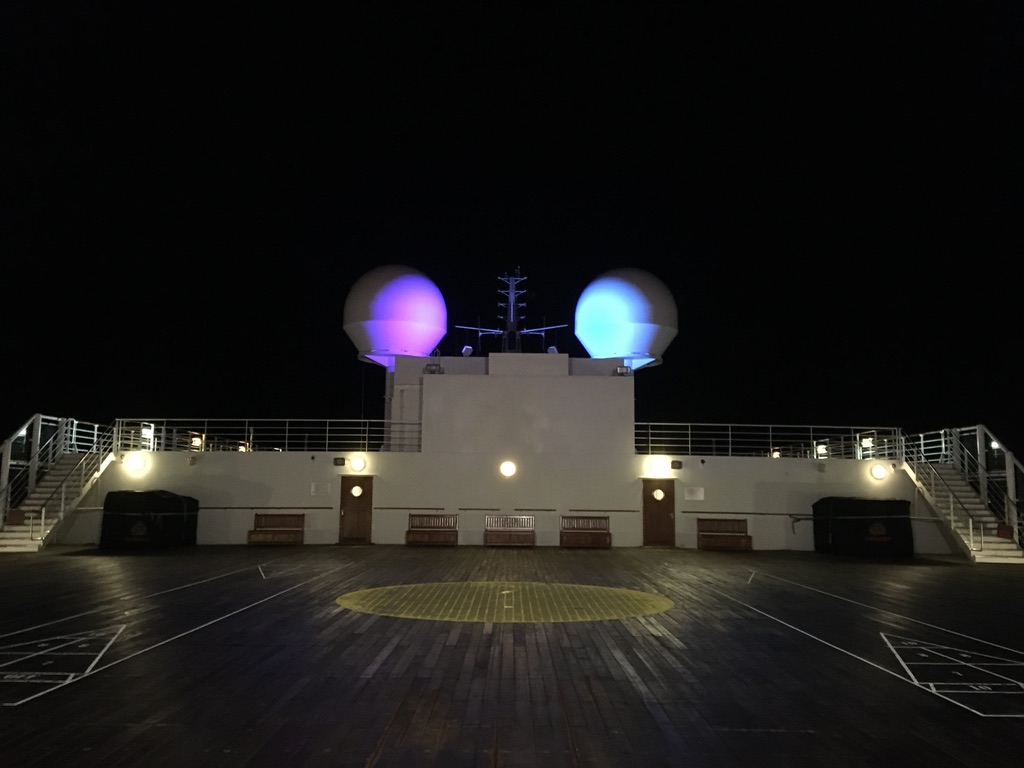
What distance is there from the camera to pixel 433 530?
21.0 m

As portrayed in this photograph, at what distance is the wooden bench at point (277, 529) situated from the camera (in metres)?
21.1

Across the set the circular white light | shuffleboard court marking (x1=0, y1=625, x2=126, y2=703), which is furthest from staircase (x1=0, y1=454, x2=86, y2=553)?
shuffleboard court marking (x1=0, y1=625, x2=126, y2=703)

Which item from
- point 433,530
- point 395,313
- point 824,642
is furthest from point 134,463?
point 824,642

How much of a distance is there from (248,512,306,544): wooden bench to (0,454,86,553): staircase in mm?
4628

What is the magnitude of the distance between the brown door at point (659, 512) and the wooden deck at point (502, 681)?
865cm

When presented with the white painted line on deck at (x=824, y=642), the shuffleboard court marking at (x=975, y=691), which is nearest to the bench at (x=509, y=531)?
the white painted line on deck at (x=824, y=642)

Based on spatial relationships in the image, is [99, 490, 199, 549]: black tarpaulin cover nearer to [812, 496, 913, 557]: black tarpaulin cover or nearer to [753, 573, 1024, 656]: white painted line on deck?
[753, 573, 1024, 656]: white painted line on deck

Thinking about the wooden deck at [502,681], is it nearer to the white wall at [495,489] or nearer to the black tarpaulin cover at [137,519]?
the black tarpaulin cover at [137,519]

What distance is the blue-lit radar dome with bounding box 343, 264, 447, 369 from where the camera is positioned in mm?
24906

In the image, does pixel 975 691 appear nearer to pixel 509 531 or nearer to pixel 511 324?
pixel 509 531

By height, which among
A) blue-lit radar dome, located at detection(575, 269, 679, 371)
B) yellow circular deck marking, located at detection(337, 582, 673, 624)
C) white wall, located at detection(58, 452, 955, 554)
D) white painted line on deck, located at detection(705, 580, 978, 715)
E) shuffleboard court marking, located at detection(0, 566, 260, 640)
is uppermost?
blue-lit radar dome, located at detection(575, 269, 679, 371)

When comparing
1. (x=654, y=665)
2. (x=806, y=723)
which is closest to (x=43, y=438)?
(x=654, y=665)

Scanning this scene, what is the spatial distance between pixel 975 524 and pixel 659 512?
316 inches

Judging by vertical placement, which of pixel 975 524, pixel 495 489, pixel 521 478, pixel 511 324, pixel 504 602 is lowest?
pixel 504 602
